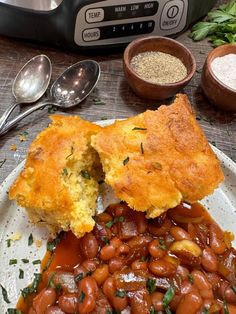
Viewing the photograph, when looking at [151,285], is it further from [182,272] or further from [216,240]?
[216,240]

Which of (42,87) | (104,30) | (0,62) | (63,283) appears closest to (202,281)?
(63,283)

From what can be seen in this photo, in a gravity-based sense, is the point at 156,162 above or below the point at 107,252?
above

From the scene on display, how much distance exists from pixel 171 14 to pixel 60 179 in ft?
4.78

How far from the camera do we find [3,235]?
177cm

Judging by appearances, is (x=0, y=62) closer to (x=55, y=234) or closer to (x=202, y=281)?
(x=55, y=234)

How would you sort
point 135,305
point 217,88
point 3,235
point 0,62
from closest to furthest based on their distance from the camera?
point 135,305, point 3,235, point 217,88, point 0,62

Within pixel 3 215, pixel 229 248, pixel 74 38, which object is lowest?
pixel 229 248

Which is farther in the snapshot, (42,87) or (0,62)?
(0,62)

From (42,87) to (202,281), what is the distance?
1420 millimetres

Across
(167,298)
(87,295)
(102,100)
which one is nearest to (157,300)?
(167,298)

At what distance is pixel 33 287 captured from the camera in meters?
1.64

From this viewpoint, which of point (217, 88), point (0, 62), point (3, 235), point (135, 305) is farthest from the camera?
point (0, 62)

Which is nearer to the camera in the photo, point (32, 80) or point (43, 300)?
point (43, 300)

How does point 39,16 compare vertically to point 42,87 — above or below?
above
